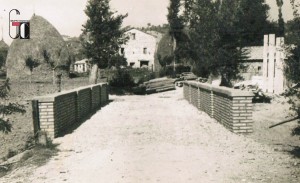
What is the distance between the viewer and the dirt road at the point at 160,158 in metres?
6.36

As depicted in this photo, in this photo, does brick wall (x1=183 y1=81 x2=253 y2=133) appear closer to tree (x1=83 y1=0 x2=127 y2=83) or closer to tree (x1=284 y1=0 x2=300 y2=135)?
tree (x1=284 y1=0 x2=300 y2=135)

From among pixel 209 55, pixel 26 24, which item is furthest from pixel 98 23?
pixel 26 24

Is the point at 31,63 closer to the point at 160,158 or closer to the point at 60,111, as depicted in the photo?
the point at 60,111

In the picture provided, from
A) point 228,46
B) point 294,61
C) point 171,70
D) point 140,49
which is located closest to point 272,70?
point 228,46

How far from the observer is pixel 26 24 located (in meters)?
11.5

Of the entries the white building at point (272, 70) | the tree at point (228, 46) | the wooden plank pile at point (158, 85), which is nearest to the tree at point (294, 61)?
the tree at point (228, 46)

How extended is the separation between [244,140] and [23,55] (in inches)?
1512

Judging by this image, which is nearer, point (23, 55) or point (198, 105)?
point (198, 105)

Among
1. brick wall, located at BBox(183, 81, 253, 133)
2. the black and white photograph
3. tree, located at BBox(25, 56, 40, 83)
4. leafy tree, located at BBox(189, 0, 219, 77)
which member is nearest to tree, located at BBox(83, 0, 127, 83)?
the black and white photograph

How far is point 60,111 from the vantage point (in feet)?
35.1

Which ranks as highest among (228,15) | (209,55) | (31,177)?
(228,15)

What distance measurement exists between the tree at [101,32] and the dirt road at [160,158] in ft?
57.2

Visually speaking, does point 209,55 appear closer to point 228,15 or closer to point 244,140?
point 228,15

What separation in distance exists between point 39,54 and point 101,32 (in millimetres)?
17504
